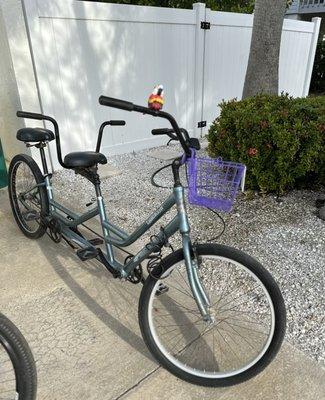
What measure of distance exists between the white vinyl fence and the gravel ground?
32.5 inches

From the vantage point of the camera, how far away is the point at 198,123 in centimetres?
618

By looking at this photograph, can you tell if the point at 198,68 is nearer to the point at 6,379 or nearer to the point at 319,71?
the point at 6,379

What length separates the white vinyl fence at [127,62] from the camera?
4.17 meters

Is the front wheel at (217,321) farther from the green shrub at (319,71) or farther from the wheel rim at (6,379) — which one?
the green shrub at (319,71)

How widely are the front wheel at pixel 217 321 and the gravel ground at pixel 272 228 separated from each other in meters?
0.26

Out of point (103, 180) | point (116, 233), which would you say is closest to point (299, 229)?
point (116, 233)

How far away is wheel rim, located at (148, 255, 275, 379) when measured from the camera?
1795mm

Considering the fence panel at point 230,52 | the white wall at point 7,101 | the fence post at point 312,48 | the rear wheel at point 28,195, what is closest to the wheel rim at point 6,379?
the rear wheel at point 28,195

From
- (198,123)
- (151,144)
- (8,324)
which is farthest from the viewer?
(198,123)

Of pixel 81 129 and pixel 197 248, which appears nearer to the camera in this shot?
pixel 197 248

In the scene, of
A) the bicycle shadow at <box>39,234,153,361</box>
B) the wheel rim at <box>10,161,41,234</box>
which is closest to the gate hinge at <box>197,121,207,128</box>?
the wheel rim at <box>10,161,41,234</box>

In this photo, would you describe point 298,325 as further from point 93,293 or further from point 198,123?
point 198,123

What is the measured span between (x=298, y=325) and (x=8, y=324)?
1658 millimetres

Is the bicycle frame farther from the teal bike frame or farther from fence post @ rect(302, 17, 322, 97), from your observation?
fence post @ rect(302, 17, 322, 97)
